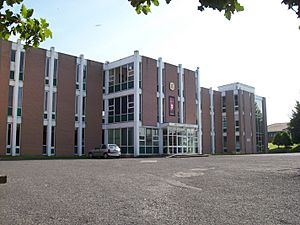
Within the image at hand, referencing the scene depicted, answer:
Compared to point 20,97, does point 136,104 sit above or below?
below

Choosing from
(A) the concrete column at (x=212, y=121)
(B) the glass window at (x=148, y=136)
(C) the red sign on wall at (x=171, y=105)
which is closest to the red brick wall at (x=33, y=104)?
(B) the glass window at (x=148, y=136)

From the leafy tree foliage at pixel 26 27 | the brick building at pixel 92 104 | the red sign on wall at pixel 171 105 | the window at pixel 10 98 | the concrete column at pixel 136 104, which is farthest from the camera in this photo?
the red sign on wall at pixel 171 105

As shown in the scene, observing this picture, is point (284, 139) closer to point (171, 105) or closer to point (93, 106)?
point (171, 105)

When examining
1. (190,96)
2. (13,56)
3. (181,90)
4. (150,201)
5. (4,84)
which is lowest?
(150,201)

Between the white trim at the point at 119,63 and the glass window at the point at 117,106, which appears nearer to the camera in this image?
the white trim at the point at 119,63

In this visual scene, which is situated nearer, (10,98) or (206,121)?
(10,98)

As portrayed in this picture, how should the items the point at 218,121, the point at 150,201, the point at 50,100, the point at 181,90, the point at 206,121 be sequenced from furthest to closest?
the point at 218,121
the point at 206,121
the point at 181,90
the point at 50,100
the point at 150,201

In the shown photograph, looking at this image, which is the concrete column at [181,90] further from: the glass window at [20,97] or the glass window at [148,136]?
the glass window at [20,97]

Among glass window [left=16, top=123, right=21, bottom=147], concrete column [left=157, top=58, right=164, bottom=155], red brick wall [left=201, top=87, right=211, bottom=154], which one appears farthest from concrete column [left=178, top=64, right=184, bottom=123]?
glass window [left=16, top=123, right=21, bottom=147]

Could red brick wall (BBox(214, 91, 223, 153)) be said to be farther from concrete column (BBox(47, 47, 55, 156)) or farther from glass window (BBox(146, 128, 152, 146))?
concrete column (BBox(47, 47, 55, 156))

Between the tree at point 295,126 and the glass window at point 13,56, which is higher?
the glass window at point 13,56

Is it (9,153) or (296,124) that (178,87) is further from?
(296,124)

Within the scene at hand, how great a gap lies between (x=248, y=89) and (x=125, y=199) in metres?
52.2

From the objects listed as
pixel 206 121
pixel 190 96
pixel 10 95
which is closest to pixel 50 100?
pixel 10 95
